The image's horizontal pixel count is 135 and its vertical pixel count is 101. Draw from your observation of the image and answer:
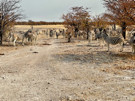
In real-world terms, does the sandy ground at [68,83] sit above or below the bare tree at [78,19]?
below

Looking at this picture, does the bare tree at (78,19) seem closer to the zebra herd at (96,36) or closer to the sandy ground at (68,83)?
the zebra herd at (96,36)

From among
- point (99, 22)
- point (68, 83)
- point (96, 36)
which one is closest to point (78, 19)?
point (99, 22)

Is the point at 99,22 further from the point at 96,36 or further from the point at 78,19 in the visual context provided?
the point at 96,36

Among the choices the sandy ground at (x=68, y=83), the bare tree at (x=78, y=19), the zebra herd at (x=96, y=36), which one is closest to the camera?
the sandy ground at (x=68, y=83)

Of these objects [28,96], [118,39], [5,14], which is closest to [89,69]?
[28,96]

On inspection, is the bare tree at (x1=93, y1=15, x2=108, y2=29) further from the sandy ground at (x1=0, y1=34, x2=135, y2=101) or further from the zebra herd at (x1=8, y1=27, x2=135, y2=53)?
the sandy ground at (x1=0, y1=34, x2=135, y2=101)

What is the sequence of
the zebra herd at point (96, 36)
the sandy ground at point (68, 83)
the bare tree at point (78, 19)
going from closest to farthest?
the sandy ground at point (68, 83), the zebra herd at point (96, 36), the bare tree at point (78, 19)

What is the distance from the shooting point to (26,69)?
37.3ft

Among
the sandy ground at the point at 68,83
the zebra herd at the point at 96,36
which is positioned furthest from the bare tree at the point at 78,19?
the sandy ground at the point at 68,83

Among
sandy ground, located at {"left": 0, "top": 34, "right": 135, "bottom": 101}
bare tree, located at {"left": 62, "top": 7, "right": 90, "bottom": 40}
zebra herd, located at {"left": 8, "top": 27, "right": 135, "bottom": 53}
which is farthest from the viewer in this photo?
bare tree, located at {"left": 62, "top": 7, "right": 90, "bottom": 40}

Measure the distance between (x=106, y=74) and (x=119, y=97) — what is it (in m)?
3.22

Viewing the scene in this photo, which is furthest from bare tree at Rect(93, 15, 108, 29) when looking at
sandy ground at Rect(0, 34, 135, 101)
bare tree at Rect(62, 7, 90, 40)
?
sandy ground at Rect(0, 34, 135, 101)

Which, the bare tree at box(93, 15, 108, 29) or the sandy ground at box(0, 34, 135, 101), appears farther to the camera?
the bare tree at box(93, 15, 108, 29)

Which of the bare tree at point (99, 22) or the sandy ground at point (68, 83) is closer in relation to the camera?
the sandy ground at point (68, 83)
